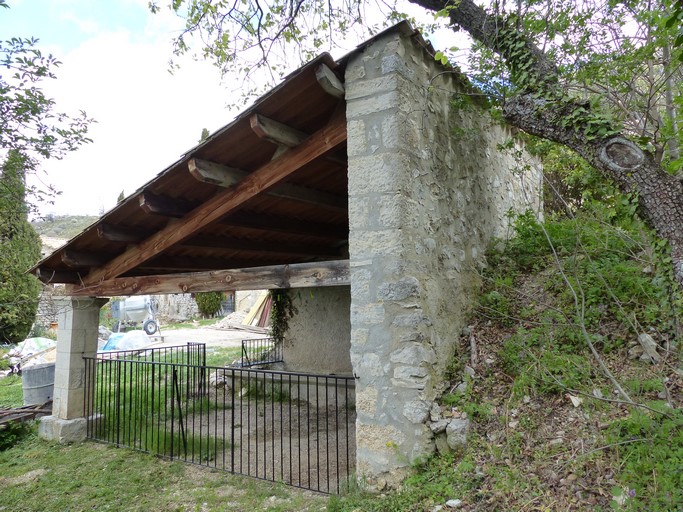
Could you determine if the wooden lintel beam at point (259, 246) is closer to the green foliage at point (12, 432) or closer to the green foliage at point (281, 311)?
the green foliage at point (281, 311)

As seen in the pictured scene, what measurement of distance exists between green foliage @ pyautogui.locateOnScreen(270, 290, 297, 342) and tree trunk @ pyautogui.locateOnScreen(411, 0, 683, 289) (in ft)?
19.0

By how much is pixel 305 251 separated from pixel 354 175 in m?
4.29

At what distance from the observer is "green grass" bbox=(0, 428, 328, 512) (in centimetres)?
→ 404

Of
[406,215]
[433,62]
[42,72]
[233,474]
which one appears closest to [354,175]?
[406,215]

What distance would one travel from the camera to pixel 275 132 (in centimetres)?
389

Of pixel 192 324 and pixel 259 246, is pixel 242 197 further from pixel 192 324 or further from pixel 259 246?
pixel 192 324

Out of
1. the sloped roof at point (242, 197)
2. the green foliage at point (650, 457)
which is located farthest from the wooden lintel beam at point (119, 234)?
the green foliage at point (650, 457)

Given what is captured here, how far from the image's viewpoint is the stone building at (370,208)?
339 cm

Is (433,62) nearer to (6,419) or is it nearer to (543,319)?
(543,319)

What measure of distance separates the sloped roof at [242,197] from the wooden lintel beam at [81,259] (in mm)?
14

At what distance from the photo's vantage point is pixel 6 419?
6.41 metres

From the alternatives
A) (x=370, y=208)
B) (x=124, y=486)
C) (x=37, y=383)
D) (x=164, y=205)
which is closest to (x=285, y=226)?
(x=164, y=205)

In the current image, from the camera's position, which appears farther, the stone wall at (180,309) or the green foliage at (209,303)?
the stone wall at (180,309)

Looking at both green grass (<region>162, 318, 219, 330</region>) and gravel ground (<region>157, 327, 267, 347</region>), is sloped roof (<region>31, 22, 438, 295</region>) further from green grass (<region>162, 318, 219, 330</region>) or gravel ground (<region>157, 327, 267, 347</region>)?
green grass (<region>162, 318, 219, 330</region>)
